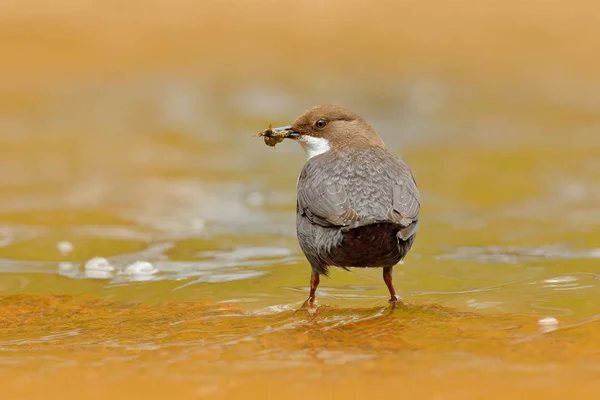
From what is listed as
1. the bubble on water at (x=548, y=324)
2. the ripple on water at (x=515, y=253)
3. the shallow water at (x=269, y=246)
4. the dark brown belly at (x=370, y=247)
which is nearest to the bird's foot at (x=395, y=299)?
the shallow water at (x=269, y=246)

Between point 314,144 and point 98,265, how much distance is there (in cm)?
222

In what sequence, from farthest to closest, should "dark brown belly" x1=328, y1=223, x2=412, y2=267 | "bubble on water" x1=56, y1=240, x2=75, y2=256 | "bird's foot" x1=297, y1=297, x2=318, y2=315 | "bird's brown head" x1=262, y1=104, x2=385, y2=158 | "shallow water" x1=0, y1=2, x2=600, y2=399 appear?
"bubble on water" x1=56, y1=240, x2=75, y2=256
"bird's brown head" x1=262, y1=104, x2=385, y2=158
"bird's foot" x1=297, y1=297, x2=318, y2=315
"dark brown belly" x1=328, y1=223, x2=412, y2=267
"shallow water" x1=0, y1=2, x2=600, y2=399

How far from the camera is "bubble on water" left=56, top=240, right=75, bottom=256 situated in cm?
874

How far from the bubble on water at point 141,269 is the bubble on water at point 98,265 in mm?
153

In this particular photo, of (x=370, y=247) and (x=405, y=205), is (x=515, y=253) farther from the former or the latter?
(x=370, y=247)

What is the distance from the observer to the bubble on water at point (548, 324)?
557 centimetres

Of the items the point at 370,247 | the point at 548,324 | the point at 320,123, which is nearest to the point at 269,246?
the point at 320,123

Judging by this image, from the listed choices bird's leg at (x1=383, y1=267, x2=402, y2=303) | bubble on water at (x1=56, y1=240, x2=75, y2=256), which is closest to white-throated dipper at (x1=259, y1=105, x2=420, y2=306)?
bird's leg at (x1=383, y1=267, x2=402, y2=303)

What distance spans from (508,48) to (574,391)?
14.8 m

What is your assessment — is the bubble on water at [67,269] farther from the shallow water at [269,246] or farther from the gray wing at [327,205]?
the gray wing at [327,205]

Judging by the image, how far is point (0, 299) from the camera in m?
7.08

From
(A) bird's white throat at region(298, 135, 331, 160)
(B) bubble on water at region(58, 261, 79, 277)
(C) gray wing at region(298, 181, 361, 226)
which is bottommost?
(B) bubble on water at region(58, 261, 79, 277)

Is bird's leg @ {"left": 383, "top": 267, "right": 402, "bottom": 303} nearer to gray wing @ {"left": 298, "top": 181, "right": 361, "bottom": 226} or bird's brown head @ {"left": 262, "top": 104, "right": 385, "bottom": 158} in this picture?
gray wing @ {"left": 298, "top": 181, "right": 361, "bottom": 226}

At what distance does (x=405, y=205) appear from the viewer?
6070 mm
